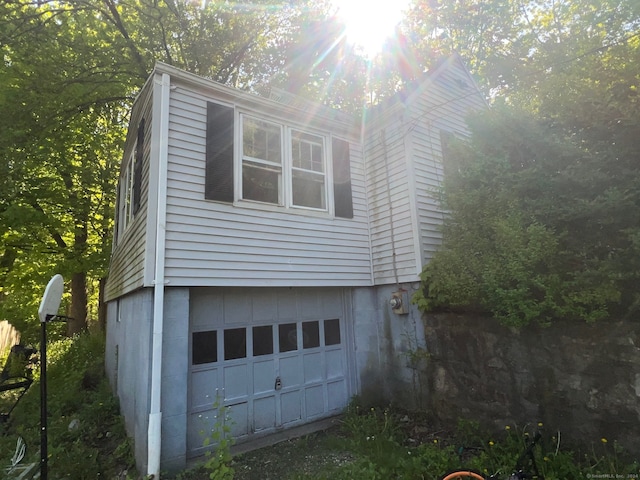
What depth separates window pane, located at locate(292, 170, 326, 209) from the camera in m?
6.24

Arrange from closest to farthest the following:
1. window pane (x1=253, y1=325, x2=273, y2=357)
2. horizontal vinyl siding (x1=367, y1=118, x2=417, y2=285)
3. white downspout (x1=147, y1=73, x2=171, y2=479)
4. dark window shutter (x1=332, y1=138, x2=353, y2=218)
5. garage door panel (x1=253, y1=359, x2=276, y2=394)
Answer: white downspout (x1=147, y1=73, x2=171, y2=479)
garage door panel (x1=253, y1=359, x2=276, y2=394)
window pane (x1=253, y1=325, x2=273, y2=357)
horizontal vinyl siding (x1=367, y1=118, x2=417, y2=285)
dark window shutter (x1=332, y1=138, x2=353, y2=218)

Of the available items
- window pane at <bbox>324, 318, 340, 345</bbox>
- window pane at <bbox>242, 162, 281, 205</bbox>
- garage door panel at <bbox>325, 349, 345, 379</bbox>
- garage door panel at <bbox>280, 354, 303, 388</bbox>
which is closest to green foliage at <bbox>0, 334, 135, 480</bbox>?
garage door panel at <bbox>280, 354, 303, 388</bbox>

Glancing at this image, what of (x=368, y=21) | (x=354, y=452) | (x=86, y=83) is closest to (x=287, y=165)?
(x=354, y=452)

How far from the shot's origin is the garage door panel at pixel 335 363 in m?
6.07

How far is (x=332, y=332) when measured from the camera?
627 cm

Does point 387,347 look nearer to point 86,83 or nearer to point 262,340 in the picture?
point 262,340

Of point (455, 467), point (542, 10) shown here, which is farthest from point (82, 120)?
point (542, 10)

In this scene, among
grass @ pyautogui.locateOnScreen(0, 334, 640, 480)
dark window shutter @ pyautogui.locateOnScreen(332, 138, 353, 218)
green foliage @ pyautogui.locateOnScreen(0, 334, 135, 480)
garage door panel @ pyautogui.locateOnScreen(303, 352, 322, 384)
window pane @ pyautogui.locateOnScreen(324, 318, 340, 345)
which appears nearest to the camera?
grass @ pyautogui.locateOnScreen(0, 334, 640, 480)

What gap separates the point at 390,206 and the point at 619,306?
3589 mm

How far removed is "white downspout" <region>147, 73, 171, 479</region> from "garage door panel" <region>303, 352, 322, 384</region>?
242cm

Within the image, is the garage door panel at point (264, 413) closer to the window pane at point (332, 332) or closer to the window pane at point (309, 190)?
the window pane at point (332, 332)

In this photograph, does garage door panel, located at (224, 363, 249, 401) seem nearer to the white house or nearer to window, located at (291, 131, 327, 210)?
the white house

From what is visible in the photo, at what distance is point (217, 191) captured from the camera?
505 centimetres

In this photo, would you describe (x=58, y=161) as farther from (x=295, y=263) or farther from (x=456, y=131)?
(x=456, y=131)
